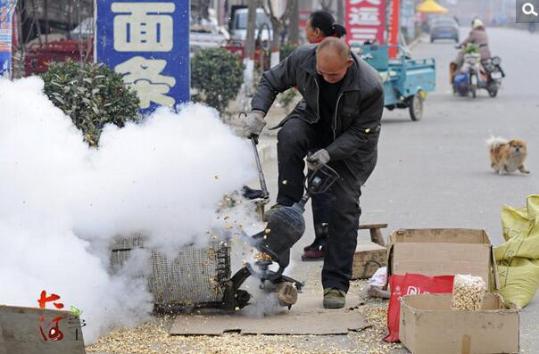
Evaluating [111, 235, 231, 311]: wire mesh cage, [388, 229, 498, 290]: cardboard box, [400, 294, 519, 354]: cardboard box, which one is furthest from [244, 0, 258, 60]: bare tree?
[400, 294, 519, 354]: cardboard box

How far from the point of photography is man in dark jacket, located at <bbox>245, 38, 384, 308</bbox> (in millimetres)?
6246

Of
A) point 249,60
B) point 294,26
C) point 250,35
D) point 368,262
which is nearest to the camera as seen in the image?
point 368,262

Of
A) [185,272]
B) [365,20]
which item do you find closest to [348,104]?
[185,272]

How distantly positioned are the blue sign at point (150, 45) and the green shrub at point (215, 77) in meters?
6.06

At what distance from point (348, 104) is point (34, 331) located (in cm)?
231

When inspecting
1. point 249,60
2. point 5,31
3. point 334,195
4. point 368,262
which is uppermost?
point 5,31

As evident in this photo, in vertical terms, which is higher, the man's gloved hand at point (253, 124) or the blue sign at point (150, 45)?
the blue sign at point (150, 45)

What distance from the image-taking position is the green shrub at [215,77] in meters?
16.2

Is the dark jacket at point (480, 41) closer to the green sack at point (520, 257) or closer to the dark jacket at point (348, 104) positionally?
the green sack at point (520, 257)

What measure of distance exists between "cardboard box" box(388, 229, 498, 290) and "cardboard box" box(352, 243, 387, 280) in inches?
27.5

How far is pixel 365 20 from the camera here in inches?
1073

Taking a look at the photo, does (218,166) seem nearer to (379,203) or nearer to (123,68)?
(123,68)

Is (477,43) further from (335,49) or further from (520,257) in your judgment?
(335,49)

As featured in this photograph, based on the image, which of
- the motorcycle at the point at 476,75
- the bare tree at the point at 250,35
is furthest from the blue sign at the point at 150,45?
the motorcycle at the point at 476,75
